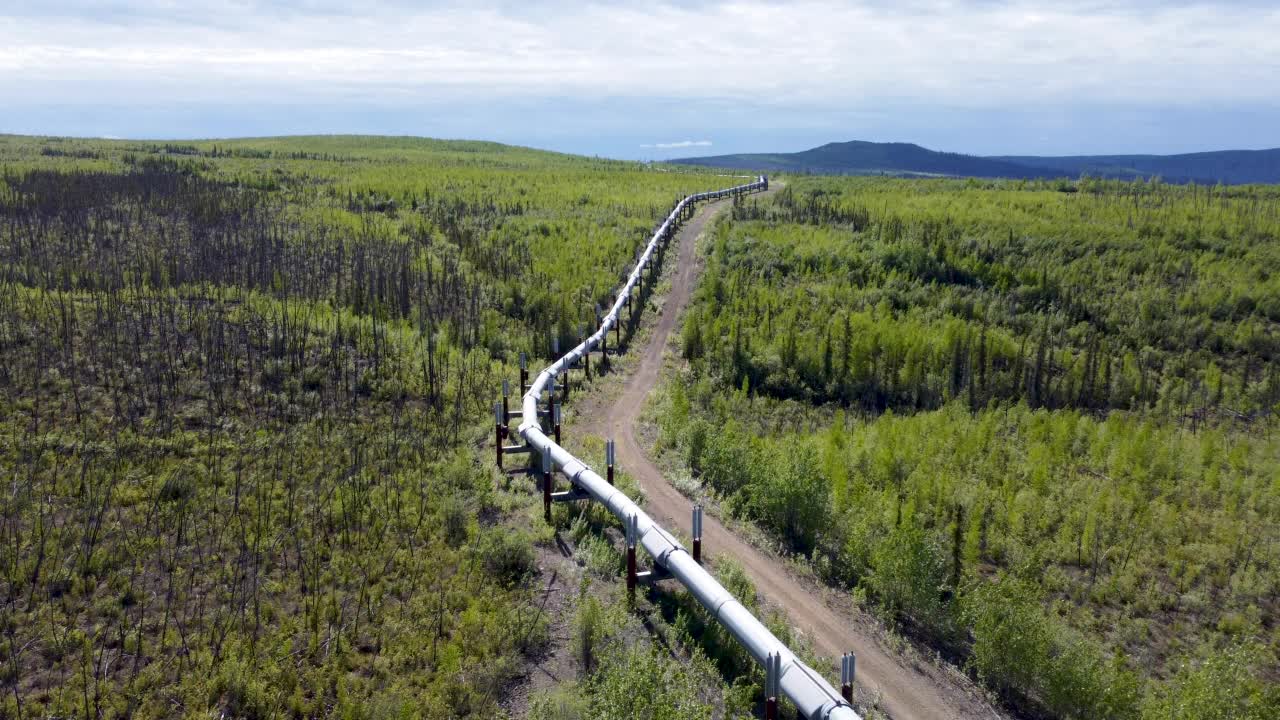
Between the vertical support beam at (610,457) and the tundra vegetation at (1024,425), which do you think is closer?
the tundra vegetation at (1024,425)

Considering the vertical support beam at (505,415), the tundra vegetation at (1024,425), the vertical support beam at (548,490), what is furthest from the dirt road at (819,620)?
the vertical support beam at (505,415)

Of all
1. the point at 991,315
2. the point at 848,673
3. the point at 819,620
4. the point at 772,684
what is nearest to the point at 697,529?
the point at 819,620

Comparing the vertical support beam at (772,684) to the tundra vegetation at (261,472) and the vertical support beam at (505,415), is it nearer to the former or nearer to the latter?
the tundra vegetation at (261,472)

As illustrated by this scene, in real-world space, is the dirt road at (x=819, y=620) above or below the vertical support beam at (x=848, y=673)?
below

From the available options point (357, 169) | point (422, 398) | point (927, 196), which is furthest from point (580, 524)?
point (357, 169)

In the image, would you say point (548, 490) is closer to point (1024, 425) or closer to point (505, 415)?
point (505, 415)

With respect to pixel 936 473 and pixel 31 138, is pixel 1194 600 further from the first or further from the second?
pixel 31 138

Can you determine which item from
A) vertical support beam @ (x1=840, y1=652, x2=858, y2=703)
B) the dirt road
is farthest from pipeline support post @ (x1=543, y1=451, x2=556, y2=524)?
vertical support beam @ (x1=840, y1=652, x2=858, y2=703)

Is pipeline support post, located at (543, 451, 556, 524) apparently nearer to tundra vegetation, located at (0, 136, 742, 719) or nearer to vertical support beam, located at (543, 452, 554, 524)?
vertical support beam, located at (543, 452, 554, 524)
